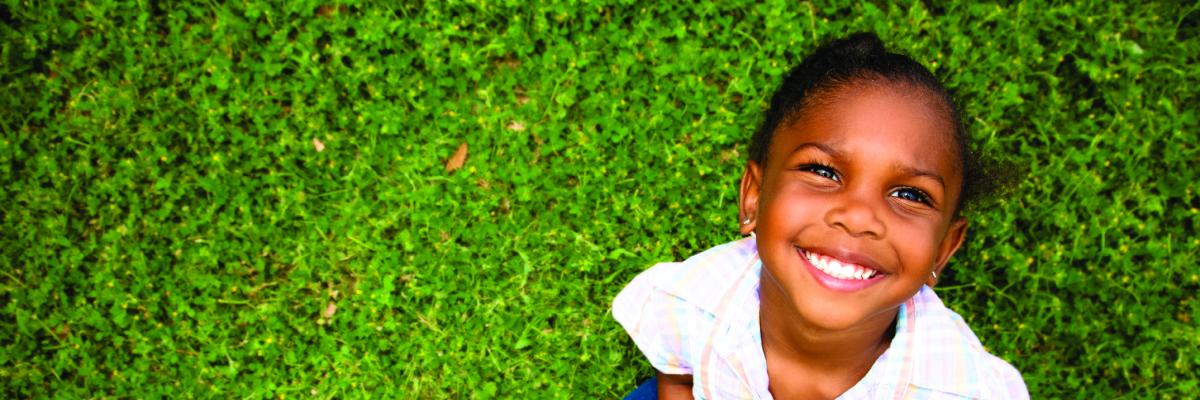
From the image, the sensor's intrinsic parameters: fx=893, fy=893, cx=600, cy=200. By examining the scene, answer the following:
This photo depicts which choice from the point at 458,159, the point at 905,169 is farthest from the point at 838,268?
the point at 458,159

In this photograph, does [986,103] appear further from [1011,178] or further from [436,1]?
[436,1]

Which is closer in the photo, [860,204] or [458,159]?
[860,204]

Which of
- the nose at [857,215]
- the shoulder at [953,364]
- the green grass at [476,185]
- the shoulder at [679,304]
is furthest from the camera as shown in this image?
the green grass at [476,185]

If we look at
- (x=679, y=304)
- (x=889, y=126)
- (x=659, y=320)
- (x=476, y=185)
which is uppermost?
(x=889, y=126)

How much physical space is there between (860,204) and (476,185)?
216cm

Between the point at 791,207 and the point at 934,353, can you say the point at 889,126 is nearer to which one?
the point at 791,207

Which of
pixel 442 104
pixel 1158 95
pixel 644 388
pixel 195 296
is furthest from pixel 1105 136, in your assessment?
pixel 195 296

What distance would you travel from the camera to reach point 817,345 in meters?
2.70

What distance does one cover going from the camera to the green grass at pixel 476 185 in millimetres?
3895

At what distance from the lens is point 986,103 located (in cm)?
406

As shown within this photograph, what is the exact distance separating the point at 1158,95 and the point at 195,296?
14.6ft

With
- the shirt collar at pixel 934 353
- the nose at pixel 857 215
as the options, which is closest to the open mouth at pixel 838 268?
the nose at pixel 857 215

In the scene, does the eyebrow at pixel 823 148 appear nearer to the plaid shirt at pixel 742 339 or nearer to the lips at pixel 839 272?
the lips at pixel 839 272

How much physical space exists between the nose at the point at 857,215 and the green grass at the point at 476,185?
1.63 m
